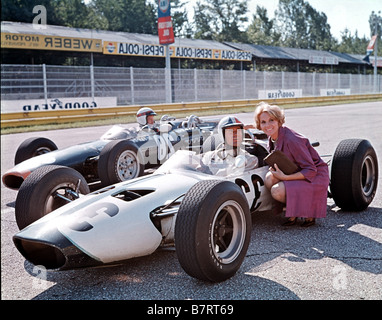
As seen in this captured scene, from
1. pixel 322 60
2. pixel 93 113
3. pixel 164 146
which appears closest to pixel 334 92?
pixel 322 60

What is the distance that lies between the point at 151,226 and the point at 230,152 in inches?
55.5

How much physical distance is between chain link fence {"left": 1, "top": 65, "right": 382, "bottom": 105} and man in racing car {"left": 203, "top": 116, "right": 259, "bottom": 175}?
14.2 meters

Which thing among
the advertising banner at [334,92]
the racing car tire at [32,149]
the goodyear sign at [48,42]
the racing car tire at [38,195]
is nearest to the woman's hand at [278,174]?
the racing car tire at [38,195]

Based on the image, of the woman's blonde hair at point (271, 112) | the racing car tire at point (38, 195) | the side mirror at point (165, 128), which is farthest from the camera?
the side mirror at point (165, 128)

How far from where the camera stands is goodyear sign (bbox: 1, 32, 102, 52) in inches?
811

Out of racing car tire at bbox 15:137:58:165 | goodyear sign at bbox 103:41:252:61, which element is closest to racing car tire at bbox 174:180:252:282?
racing car tire at bbox 15:137:58:165

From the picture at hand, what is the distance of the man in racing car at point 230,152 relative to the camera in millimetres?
4414

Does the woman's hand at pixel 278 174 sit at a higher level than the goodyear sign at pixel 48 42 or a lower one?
lower

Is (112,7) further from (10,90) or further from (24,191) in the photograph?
(24,191)

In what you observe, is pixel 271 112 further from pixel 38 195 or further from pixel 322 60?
pixel 322 60

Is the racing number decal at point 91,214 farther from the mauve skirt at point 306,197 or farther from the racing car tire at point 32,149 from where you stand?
the racing car tire at point 32,149

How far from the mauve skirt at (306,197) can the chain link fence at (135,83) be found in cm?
1477

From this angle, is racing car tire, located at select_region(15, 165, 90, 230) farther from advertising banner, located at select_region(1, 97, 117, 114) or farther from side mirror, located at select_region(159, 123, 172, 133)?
advertising banner, located at select_region(1, 97, 117, 114)

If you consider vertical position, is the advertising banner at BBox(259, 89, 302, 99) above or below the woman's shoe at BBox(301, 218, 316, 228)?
above
